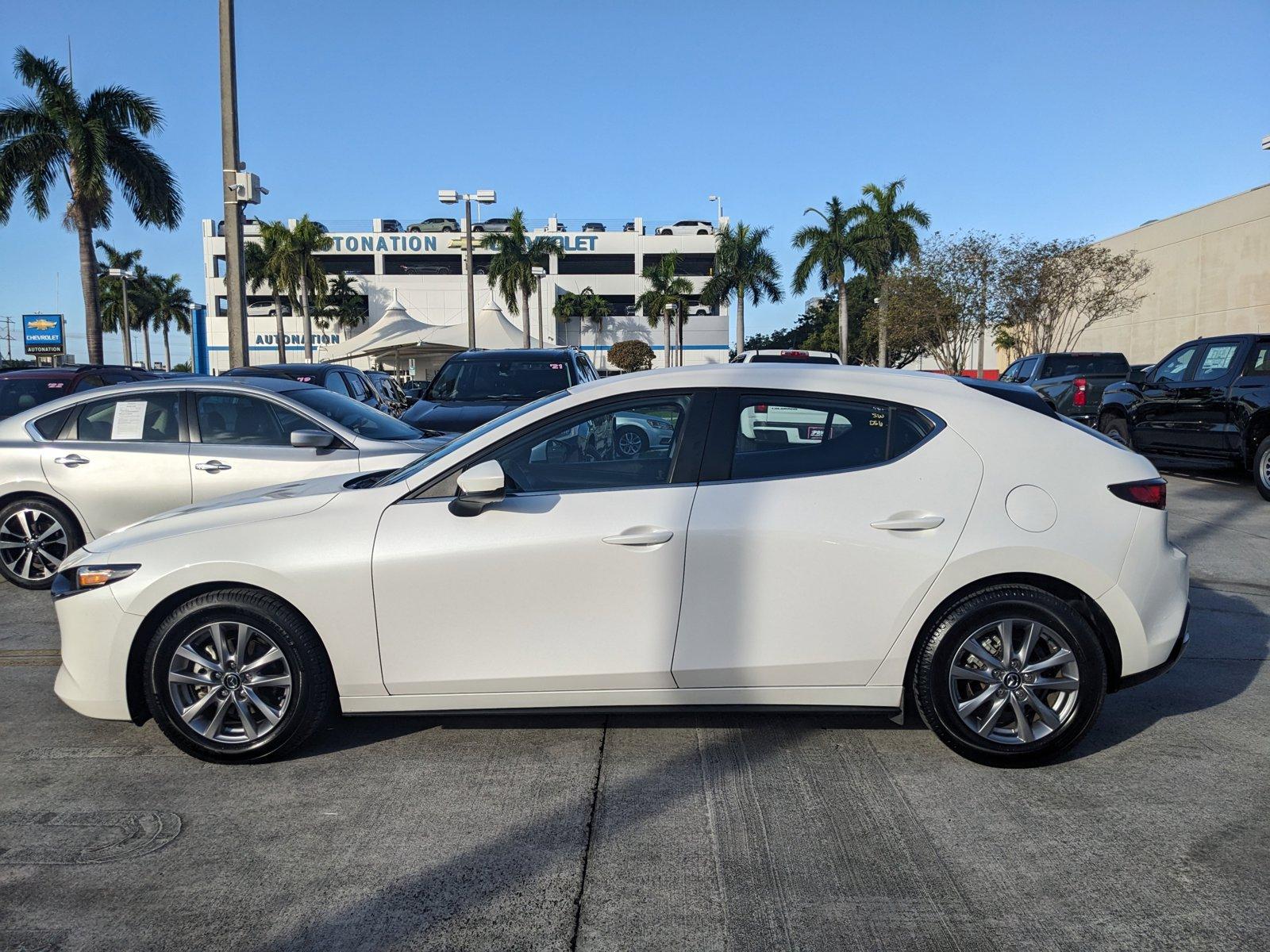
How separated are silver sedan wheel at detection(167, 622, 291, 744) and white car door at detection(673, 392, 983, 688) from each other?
165 centimetres

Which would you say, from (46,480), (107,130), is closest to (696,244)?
(107,130)

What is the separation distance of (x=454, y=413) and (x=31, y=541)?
14.4 ft

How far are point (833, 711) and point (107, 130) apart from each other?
32299 millimetres

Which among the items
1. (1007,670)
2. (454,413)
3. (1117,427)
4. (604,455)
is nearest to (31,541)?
(454,413)

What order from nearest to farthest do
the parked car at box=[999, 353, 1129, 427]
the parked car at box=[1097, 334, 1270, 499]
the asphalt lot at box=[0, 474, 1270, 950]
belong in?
the asphalt lot at box=[0, 474, 1270, 950] → the parked car at box=[1097, 334, 1270, 499] → the parked car at box=[999, 353, 1129, 427]

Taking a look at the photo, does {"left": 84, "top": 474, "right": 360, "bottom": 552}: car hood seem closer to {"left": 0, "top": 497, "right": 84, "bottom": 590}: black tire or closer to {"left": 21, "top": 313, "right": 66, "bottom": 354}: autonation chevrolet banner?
{"left": 0, "top": 497, "right": 84, "bottom": 590}: black tire

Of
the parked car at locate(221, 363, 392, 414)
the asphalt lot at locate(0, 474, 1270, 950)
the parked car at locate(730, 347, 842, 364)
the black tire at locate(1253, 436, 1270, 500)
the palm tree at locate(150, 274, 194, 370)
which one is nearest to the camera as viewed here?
the asphalt lot at locate(0, 474, 1270, 950)

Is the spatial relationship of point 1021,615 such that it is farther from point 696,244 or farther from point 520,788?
point 696,244

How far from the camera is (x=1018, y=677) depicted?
4.02 meters

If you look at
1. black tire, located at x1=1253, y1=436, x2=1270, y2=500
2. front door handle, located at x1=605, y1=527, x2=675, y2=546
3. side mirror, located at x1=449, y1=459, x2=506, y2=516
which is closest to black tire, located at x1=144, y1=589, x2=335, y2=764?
side mirror, located at x1=449, y1=459, x2=506, y2=516

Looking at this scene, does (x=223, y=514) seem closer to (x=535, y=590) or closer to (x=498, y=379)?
(x=535, y=590)

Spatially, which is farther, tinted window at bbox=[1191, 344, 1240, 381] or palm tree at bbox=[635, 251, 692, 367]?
palm tree at bbox=[635, 251, 692, 367]

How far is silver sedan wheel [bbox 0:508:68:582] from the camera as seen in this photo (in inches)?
297

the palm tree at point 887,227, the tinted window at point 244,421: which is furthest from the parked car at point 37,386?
the palm tree at point 887,227
